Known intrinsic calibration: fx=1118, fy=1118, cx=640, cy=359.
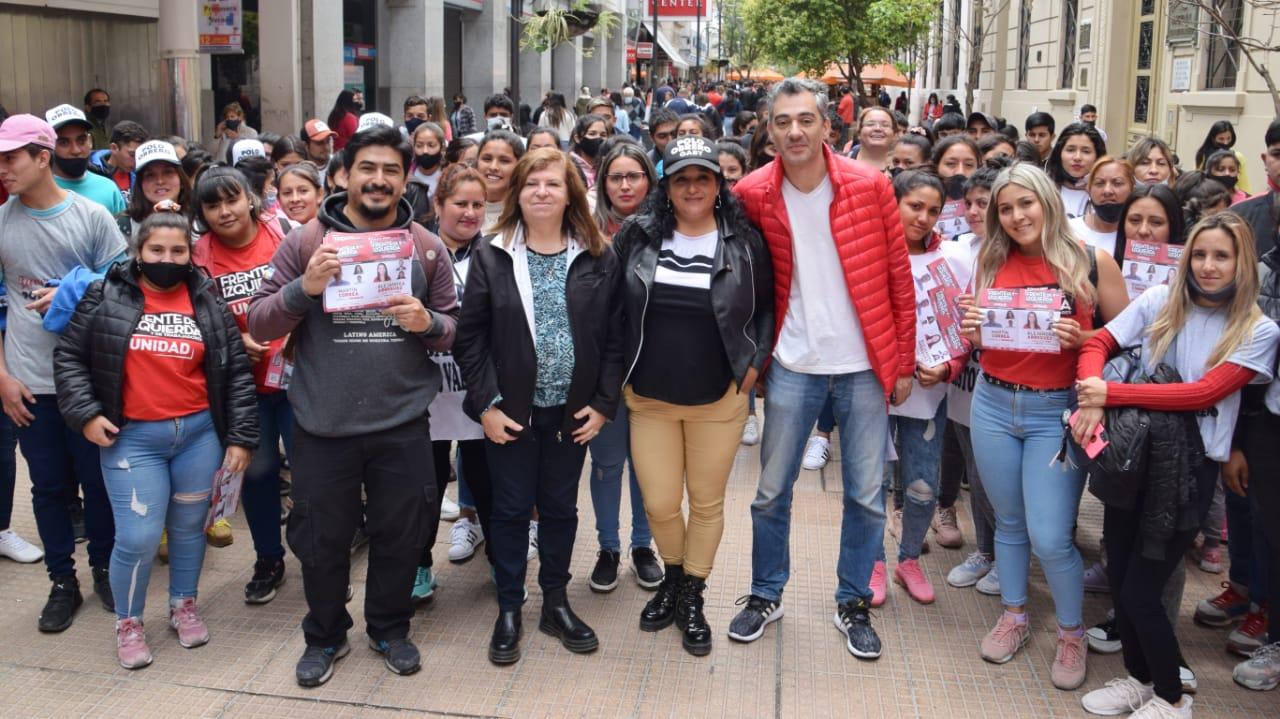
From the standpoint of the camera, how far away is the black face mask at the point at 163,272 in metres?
4.49

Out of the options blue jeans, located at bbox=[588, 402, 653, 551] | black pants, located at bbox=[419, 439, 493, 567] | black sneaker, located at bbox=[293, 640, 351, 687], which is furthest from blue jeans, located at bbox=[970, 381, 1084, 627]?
black sneaker, located at bbox=[293, 640, 351, 687]

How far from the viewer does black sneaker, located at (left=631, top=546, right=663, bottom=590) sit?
543cm

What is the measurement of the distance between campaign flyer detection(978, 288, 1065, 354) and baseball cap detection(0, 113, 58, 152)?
4.11m

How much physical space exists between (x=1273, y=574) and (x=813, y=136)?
248 centimetres

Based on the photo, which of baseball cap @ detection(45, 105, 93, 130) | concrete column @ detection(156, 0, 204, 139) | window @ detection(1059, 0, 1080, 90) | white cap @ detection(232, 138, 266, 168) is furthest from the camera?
window @ detection(1059, 0, 1080, 90)

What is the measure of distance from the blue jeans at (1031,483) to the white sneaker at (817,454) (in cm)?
257

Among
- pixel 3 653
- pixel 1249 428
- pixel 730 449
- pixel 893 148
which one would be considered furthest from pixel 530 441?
pixel 893 148

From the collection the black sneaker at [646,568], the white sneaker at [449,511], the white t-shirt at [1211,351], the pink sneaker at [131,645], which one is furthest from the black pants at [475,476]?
the white t-shirt at [1211,351]

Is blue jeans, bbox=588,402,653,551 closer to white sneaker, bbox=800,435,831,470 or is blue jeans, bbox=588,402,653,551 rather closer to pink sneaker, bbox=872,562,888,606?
pink sneaker, bbox=872,562,888,606

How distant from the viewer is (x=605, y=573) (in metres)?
5.39

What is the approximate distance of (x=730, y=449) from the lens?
15.4 feet

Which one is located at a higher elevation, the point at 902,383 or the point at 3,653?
the point at 902,383

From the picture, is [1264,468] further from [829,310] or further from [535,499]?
[535,499]

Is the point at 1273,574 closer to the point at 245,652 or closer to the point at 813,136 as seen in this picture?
the point at 813,136
